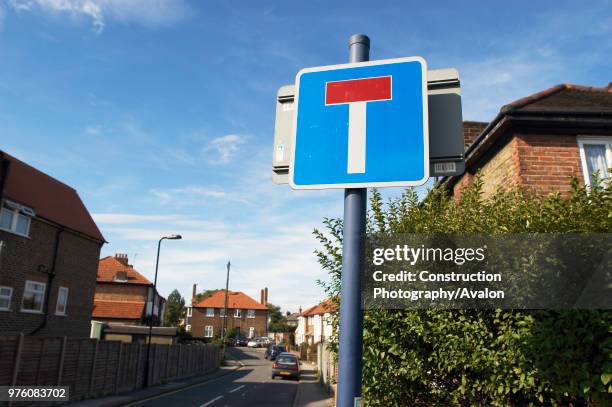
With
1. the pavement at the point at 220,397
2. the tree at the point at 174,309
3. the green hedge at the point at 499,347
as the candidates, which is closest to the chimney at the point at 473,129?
the green hedge at the point at 499,347

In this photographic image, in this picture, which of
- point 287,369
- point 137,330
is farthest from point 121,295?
point 287,369

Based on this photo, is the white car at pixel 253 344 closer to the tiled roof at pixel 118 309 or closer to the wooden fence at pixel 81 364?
the tiled roof at pixel 118 309

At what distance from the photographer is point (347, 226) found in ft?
7.47

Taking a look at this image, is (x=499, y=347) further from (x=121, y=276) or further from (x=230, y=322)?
(x=230, y=322)

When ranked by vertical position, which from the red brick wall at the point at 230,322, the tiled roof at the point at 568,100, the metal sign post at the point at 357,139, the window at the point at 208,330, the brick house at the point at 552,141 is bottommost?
the window at the point at 208,330

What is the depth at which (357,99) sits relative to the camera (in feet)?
7.96

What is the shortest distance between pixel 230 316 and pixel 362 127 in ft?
294

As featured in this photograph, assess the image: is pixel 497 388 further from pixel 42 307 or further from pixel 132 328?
pixel 132 328

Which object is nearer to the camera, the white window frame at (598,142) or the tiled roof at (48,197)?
the white window frame at (598,142)

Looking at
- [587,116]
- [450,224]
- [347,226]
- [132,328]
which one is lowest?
[132,328]

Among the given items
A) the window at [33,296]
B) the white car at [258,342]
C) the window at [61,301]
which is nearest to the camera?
the window at [33,296]

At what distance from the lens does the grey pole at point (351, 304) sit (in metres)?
2.09

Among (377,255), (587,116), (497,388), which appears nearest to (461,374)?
(497,388)

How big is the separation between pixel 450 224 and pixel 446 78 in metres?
3.43
